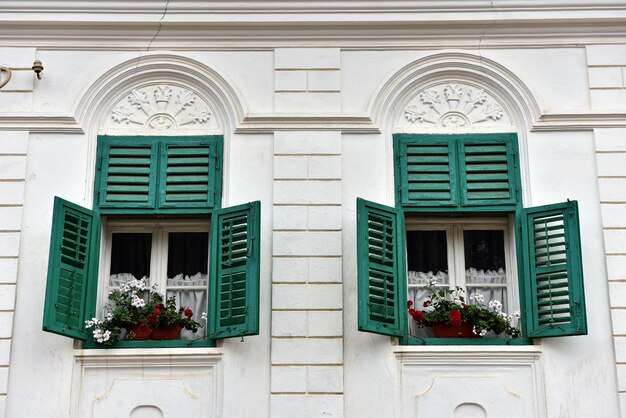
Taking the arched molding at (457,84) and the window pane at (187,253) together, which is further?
the arched molding at (457,84)

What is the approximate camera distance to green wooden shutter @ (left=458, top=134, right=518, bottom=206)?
35.1 ft

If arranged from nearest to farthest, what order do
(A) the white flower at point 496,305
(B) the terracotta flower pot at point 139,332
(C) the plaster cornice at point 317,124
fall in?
1. (B) the terracotta flower pot at point 139,332
2. (A) the white flower at point 496,305
3. (C) the plaster cornice at point 317,124

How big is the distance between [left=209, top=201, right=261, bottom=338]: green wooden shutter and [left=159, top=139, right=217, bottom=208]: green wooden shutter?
359 millimetres

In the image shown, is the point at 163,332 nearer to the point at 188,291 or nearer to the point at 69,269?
the point at 188,291

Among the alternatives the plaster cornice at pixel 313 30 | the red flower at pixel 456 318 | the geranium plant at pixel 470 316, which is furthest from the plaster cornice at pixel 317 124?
the red flower at pixel 456 318

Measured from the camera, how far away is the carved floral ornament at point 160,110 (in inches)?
436

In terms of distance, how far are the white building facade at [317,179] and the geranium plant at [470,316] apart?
0.57 feet

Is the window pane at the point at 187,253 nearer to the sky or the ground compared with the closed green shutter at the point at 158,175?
nearer to the ground

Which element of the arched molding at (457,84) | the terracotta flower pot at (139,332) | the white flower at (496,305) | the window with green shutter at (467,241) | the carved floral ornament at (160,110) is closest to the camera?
the window with green shutter at (467,241)

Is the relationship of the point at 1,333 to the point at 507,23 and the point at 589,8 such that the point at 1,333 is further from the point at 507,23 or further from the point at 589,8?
the point at 589,8

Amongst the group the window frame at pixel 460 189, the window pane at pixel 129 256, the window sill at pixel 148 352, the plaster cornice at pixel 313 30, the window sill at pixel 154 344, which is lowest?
the window sill at pixel 148 352

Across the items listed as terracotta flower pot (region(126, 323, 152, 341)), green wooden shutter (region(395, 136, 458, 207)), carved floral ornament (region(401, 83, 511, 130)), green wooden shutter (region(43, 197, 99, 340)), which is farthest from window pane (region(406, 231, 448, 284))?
green wooden shutter (region(43, 197, 99, 340))

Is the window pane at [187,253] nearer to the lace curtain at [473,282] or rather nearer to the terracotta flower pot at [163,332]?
the terracotta flower pot at [163,332]

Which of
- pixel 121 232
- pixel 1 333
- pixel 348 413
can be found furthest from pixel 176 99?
pixel 348 413
